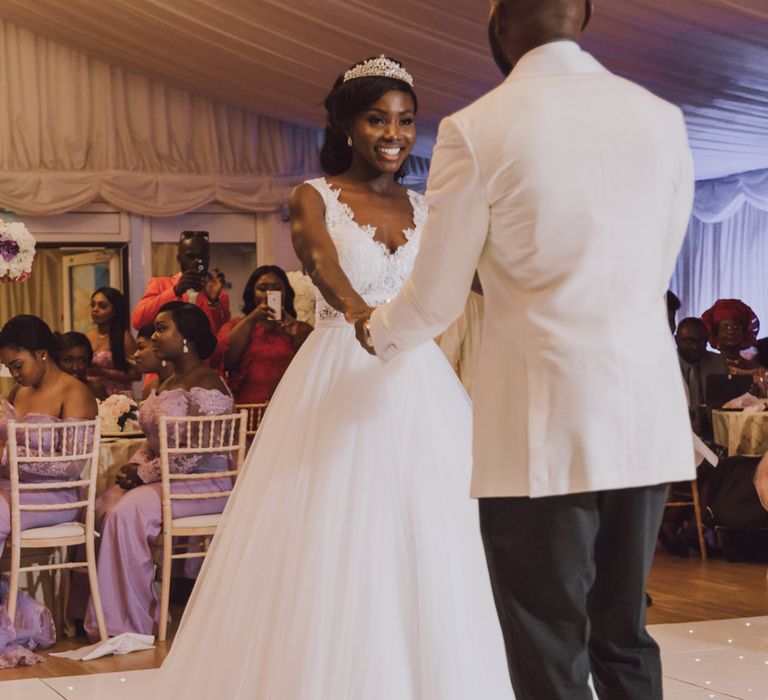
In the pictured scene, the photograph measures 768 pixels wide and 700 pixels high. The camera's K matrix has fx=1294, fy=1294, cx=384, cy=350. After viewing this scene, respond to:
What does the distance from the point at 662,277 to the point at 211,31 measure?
737 centimetres

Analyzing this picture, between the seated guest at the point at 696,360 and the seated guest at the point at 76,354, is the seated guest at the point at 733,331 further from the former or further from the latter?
the seated guest at the point at 76,354

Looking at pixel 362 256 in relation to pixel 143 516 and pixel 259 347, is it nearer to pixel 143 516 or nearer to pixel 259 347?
pixel 143 516

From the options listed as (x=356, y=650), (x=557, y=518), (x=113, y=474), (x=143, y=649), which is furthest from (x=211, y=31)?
(x=557, y=518)

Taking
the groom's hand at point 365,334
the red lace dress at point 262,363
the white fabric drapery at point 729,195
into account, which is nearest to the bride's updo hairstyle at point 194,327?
the red lace dress at point 262,363

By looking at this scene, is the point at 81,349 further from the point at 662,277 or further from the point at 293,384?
the point at 662,277

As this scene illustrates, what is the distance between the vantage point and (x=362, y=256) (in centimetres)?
299

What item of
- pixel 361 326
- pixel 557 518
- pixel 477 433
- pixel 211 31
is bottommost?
pixel 557 518

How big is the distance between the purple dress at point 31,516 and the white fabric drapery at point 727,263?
24.2ft

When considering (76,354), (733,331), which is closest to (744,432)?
(733,331)

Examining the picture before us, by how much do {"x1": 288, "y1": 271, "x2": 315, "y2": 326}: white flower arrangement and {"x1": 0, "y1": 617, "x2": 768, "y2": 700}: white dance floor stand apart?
2.55 metres

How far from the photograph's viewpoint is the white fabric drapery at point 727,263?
1123 cm

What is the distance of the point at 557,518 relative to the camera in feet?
6.23

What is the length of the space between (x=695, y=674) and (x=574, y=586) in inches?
95.1

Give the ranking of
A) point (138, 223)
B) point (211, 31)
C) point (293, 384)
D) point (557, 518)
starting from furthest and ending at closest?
point (138, 223)
point (211, 31)
point (293, 384)
point (557, 518)
